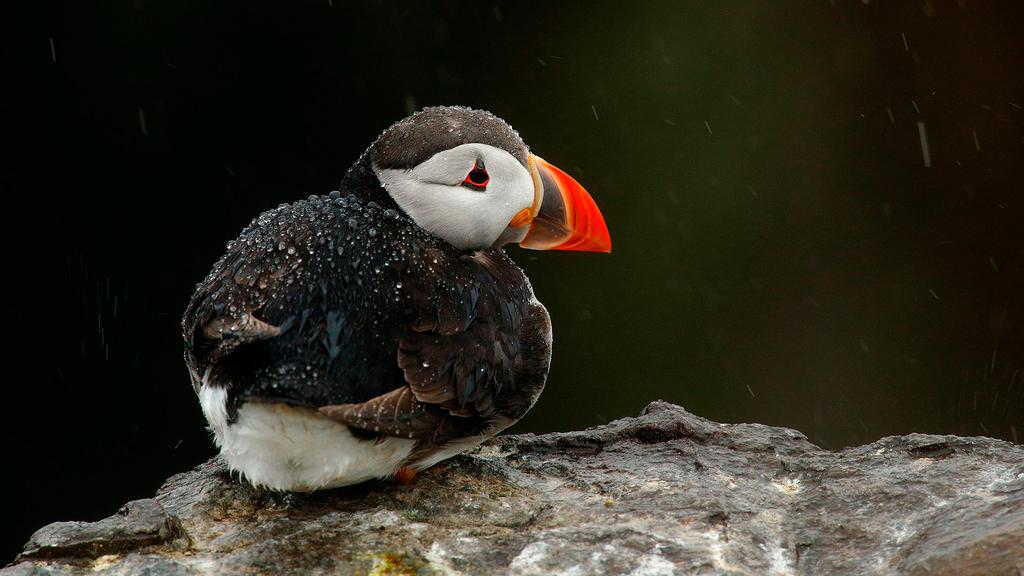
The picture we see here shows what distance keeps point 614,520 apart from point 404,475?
21.1 inches

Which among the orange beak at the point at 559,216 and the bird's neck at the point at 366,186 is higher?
the bird's neck at the point at 366,186

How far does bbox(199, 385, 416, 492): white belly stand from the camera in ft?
7.91

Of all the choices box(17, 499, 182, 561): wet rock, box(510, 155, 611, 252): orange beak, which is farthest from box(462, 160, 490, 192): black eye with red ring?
box(17, 499, 182, 561): wet rock

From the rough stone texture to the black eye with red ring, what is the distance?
707 millimetres

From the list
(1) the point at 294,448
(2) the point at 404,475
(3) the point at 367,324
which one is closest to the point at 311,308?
(3) the point at 367,324

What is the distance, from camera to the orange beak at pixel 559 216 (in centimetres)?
296

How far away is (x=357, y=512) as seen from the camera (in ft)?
8.47

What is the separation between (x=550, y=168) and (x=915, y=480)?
3.99ft

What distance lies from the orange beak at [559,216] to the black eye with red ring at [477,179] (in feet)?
0.60

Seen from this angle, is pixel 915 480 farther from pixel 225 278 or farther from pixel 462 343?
pixel 225 278

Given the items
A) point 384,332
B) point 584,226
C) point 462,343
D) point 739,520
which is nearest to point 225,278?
point 384,332

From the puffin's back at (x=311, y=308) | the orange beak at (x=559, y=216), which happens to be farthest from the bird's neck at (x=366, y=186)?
the orange beak at (x=559, y=216)

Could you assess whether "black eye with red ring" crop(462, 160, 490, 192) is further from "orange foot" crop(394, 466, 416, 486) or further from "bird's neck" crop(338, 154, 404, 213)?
"orange foot" crop(394, 466, 416, 486)

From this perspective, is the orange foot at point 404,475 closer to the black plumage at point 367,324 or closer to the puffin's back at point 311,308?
the black plumage at point 367,324
